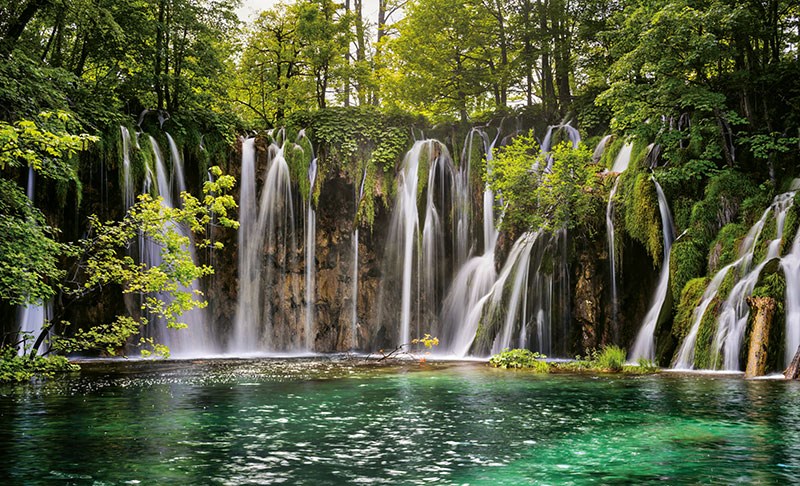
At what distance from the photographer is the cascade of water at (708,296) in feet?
46.5

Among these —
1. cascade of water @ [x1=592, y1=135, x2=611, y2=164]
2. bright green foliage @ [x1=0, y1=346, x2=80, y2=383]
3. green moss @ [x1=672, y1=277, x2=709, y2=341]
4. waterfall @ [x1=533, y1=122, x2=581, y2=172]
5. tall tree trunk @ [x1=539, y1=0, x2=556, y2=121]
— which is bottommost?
bright green foliage @ [x1=0, y1=346, x2=80, y2=383]

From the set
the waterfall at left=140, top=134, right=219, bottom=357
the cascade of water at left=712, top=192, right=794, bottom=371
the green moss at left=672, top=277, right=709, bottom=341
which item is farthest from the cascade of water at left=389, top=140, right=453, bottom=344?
the cascade of water at left=712, top=192, right=794, bottom=371

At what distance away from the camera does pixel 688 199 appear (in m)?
17.4

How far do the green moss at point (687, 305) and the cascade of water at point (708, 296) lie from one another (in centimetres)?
14

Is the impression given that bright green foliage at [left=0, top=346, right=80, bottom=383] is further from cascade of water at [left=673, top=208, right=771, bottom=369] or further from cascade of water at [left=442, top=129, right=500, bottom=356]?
cascade of water at [left=673, top=208, right=771, bottom=369]

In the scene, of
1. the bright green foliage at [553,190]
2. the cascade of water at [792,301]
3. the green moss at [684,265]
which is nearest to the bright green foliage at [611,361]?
the green moss at [684,265]

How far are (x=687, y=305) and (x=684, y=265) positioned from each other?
4.56 feet

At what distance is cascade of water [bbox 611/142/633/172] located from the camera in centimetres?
2015

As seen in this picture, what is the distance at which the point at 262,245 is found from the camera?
24.4m

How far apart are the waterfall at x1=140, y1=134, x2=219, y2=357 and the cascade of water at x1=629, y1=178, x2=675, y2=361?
14117 mm

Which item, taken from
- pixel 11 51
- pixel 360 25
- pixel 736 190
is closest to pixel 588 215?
pixel 736 190

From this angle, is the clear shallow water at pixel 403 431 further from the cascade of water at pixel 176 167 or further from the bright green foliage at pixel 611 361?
the cascade of water at pixel 176 167

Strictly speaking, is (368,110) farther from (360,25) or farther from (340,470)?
(340,470)

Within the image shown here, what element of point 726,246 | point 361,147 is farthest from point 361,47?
point 726,246
